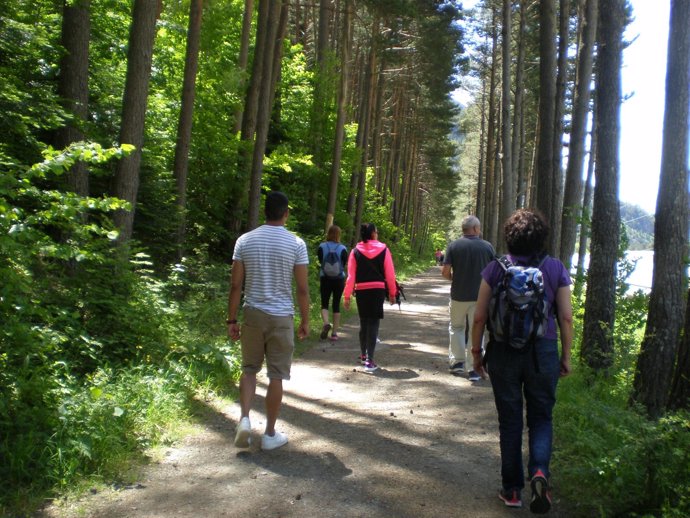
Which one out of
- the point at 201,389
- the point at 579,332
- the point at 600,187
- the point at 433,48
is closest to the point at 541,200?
the point at 579,332

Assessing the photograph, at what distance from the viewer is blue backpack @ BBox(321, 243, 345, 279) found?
11406mm

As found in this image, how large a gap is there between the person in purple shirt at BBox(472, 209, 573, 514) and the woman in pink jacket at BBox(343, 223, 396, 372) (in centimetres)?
477

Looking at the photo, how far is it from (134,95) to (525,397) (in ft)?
24.8

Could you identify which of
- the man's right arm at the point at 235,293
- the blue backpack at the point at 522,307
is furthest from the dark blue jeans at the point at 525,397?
the man's right arm at the point at 235,293

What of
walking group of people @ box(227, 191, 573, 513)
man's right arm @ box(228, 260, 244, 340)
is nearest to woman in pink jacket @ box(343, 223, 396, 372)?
walking group of people @ box(227, 191, 573, 513)

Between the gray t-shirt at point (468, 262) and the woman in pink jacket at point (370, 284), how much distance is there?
3.26ft

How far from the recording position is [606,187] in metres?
8.56

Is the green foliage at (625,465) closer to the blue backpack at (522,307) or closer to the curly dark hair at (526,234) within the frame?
the blue backpack at (522,307)

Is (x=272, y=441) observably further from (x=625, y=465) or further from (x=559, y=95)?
(x=559, y=95)

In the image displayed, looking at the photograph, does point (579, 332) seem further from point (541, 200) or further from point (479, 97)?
point (479, 97)

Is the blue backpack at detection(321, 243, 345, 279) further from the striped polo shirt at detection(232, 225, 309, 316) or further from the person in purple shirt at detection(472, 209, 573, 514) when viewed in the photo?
the person in purple shirt at detection(472, 209, 573, 514)

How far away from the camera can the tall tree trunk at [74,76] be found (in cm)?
1076

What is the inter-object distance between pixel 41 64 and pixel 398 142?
36.9m

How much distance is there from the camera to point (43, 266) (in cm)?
729
